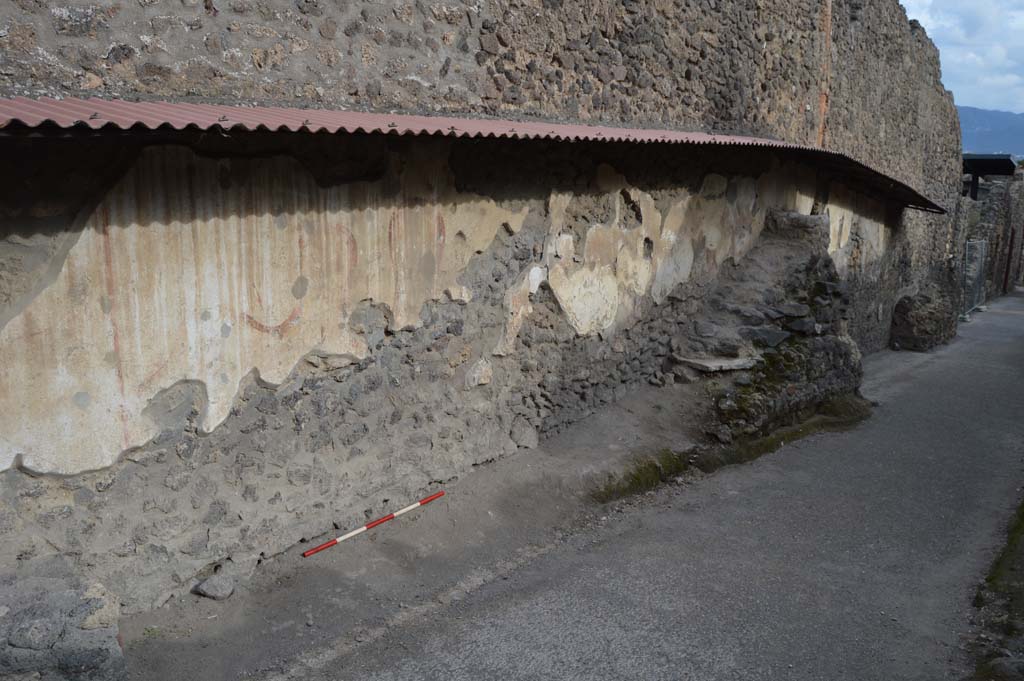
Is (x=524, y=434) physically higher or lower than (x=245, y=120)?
lower

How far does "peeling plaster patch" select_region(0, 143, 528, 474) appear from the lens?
3.17 m

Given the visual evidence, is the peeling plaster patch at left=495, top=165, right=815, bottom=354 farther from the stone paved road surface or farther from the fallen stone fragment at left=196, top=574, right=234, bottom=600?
the fallen stone fragment at left=196, top=574, right=234, bottom=600

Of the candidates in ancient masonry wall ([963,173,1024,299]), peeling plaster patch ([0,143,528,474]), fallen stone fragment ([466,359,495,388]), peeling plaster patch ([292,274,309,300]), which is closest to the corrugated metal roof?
peeling plaster patch ([0,143,528,474])

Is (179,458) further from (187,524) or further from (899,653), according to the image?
(899,653)

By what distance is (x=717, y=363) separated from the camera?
22.6 ft

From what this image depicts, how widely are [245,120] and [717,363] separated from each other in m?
4.65

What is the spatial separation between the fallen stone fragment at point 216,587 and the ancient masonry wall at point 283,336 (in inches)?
2.7

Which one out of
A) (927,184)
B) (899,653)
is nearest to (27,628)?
(899,653)

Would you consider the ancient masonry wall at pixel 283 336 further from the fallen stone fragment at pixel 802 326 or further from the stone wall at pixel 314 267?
the fallen stone fragment at pixel 802 326

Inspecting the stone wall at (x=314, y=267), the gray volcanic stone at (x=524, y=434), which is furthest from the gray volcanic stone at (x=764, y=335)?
the gray volcanic stone at (x=524, y=434)

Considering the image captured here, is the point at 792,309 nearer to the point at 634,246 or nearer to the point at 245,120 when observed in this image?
the point at 634,246

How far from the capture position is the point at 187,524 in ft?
12.2

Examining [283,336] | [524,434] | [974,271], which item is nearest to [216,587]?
[283,336]

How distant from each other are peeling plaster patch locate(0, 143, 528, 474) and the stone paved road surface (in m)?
1.34
